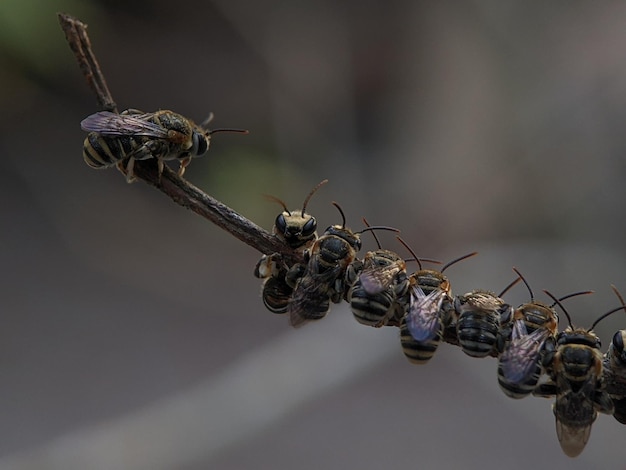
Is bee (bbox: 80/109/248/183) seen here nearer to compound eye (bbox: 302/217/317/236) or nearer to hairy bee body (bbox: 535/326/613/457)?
compound eye (bbox: 302/217/317/236)

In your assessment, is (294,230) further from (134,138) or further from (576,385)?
(576,385)

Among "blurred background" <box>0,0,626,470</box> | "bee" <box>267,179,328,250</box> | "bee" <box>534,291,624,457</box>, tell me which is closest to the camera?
"bee" <box>534,291,624,457</box>

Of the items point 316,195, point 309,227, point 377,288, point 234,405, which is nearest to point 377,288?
point 377,288

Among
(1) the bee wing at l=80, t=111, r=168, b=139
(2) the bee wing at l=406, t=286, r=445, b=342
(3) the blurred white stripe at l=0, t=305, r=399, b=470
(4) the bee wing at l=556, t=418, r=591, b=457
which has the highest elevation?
(1) the bee wing at l=80, t=111, r=168, b=139

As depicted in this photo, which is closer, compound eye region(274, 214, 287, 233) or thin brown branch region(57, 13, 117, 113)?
thin brown branch region(57, 13, 117, 113)

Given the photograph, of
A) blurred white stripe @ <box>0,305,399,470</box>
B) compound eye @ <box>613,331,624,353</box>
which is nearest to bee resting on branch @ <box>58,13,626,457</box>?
compound eye @ <box>613,331,624,353</box>

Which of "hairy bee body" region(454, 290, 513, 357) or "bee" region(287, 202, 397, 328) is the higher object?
"bee" region(287, 202, 397, 328)
